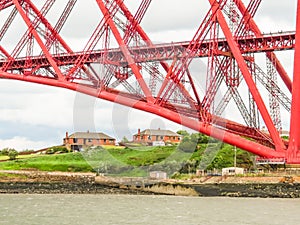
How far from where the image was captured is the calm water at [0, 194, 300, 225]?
27.4 meters

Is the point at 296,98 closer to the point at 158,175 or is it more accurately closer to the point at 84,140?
the point at 158,175

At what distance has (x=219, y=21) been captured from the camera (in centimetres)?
3625

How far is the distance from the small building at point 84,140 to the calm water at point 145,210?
51.0 meters

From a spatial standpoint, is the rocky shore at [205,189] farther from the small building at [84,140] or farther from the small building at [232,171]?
the small building at [84,140]

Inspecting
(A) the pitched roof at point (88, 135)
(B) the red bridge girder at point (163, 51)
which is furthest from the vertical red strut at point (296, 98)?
(A) the pitched roof at point (88, 135)

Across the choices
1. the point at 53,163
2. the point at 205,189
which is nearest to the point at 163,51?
the point at 205,189

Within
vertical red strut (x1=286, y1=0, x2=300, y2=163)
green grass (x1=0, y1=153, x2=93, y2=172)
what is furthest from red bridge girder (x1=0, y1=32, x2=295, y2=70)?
green grass (x1=0, y1=153, x2=93, y2=172)

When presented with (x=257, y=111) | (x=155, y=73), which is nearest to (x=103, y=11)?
(x=155, y=73)

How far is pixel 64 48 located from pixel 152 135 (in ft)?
155

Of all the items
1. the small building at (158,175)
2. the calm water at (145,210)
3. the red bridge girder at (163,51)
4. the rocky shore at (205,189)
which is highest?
the red bridge girder at (163,51)

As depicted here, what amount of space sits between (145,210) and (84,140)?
198 ft

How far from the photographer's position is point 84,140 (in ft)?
299

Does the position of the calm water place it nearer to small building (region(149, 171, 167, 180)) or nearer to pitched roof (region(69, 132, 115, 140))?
small building (region(149, 171, 167, 180))

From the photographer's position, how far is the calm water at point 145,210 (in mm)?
27422
